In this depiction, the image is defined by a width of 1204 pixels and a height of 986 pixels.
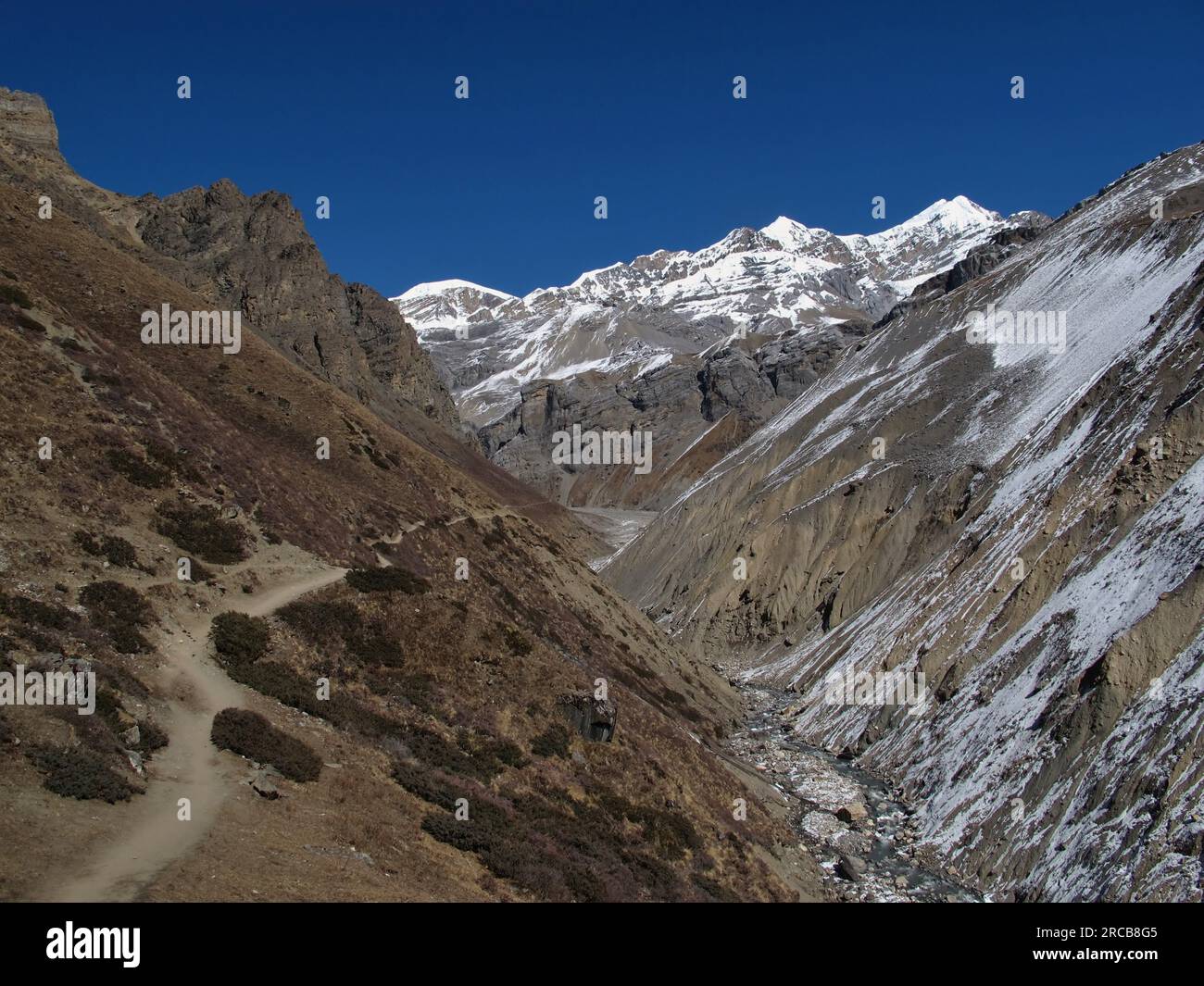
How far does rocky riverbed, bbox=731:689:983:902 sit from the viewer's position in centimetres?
2388

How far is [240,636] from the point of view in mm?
21094

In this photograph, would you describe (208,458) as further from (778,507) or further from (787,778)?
(778,507)

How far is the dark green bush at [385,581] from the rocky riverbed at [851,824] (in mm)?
14699

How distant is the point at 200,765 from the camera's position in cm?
1580

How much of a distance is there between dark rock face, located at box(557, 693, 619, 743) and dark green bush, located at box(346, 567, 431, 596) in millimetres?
6520

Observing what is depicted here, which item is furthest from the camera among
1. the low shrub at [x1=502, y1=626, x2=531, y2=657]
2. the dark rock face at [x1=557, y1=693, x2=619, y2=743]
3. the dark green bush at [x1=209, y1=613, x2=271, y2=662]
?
the low shrub at [x1=502, y1=626, x2=531, y2=657]

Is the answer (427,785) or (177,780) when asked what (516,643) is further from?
(177,780)

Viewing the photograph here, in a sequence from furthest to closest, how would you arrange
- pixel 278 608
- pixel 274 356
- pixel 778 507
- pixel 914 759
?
pixel 778 507 < pixel 274 356 < pixel 914 759 < pixel 278 608

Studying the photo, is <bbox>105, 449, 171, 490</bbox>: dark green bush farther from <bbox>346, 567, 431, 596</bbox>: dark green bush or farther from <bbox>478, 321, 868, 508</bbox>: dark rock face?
<bbox>478, 321, 868, 508</bbox>: dark rock face

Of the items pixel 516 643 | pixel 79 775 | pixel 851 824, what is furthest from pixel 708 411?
pixel 79 775

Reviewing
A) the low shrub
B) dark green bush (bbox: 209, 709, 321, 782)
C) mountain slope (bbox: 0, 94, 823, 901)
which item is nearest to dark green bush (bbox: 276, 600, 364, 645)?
mountain slope (bbox: 0, 94, 823, 901)
